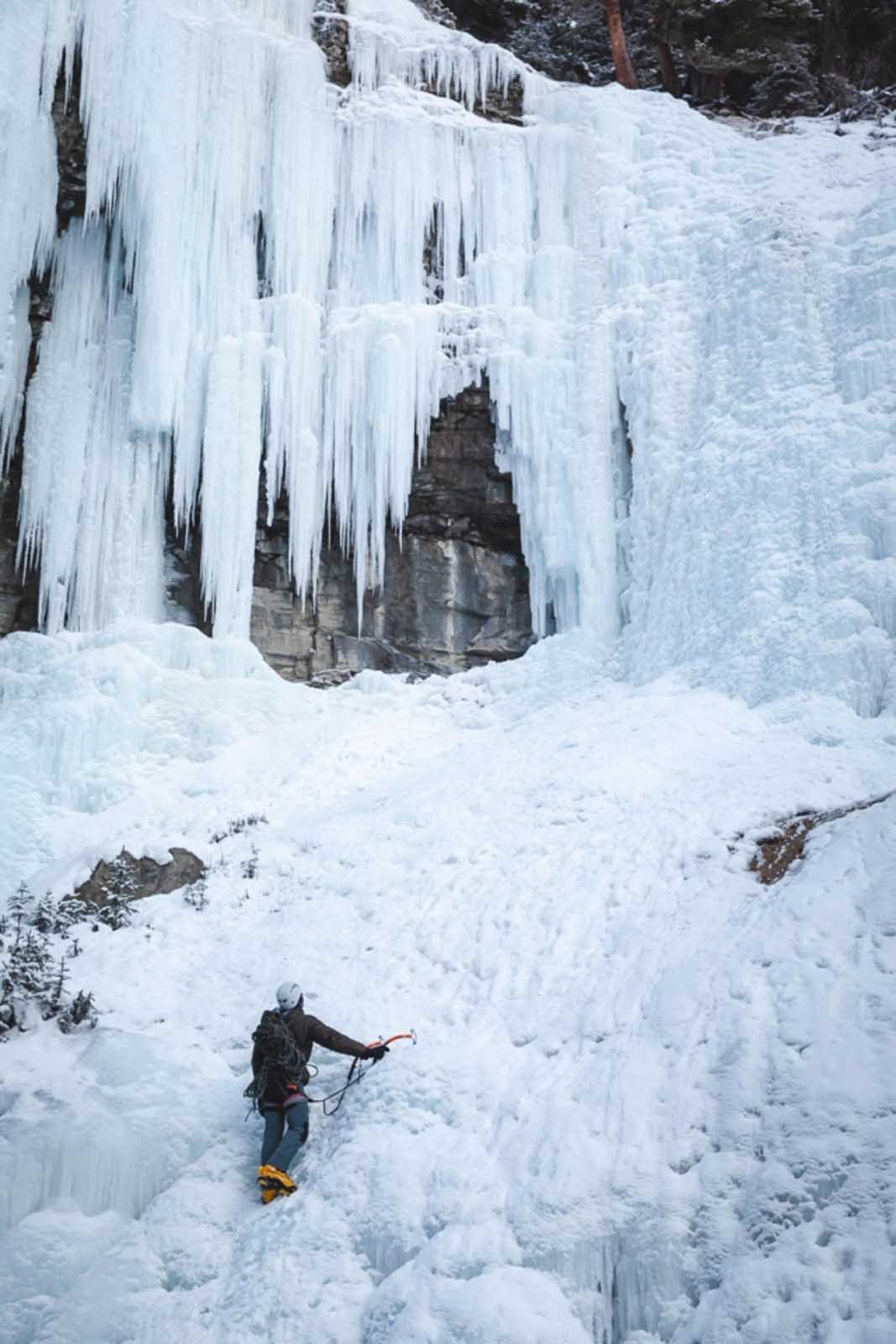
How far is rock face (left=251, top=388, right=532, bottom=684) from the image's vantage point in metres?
15.0

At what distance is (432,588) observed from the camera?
15.5 metres

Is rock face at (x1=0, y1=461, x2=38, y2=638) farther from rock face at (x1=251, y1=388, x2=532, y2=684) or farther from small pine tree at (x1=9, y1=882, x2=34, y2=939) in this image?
small pine tree at (x1=9, y1=882, x2=34, y2=939)

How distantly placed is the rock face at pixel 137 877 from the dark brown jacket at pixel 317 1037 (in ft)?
12.3

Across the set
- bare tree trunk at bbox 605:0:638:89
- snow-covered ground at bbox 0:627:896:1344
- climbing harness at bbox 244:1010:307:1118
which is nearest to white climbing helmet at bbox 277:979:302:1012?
climbing harness at bbox 244:1010:307:1118

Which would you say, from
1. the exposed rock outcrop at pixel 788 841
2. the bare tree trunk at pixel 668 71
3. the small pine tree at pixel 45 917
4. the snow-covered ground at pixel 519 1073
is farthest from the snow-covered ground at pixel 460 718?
the bare tree trunk at pixel 668 71

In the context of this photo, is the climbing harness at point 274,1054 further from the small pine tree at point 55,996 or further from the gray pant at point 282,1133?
the small pine tree at point 55,996

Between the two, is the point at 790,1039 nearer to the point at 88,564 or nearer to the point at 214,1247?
the point at 214,1247

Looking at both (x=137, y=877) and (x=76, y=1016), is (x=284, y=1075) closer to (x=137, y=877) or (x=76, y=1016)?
(x=76, y=1016)

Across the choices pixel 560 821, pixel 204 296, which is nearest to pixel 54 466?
pixel 204 296

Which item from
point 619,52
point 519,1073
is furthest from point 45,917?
point 619,52

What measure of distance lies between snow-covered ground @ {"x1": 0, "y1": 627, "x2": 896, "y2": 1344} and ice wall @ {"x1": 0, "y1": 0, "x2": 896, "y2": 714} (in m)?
4.26

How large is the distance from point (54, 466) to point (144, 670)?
11.2 ft

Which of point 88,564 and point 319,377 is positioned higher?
→ point 319,377

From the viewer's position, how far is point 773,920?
20.9 ft
